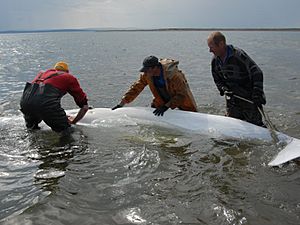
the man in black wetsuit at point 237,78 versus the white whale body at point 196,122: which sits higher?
the man in black wetsuit at point 237,78

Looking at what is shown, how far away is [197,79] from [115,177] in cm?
1283

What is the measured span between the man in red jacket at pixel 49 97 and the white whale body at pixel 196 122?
0.99 metres

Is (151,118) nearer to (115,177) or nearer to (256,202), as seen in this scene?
(115,177)

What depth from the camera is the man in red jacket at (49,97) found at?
6.18m

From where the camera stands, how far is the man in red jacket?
618 centimetres

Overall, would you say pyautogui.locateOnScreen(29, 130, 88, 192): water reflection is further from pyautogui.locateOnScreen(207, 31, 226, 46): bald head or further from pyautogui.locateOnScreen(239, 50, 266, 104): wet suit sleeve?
pyautogui.locateOnScreen(239, 50, 266, 104): wet suit sleeve

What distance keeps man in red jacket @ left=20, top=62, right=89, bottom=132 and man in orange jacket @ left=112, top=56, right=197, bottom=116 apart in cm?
141

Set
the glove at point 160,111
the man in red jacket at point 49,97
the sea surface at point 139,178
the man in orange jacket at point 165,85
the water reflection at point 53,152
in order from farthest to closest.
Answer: the glove at point 160,111
the man in orange jacket at point 165,85
the man in red jacket at point 49,97
the water reflection at point 53,152
the sea surface at point 139,178

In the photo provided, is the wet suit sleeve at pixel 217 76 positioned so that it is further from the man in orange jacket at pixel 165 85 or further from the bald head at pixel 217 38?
the bald head at pixel 217 38

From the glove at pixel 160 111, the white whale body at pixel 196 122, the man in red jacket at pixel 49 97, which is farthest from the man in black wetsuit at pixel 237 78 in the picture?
the man in red jacket at pixel 49 97

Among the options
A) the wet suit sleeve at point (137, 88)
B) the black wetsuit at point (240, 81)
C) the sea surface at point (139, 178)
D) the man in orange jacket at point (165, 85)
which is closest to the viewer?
the sea surface at point (139, 178)

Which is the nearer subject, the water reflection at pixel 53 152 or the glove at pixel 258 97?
the water reflection at pixel 53 152

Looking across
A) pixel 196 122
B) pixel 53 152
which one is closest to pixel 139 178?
pixel 53 152

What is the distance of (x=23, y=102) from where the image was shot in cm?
631
